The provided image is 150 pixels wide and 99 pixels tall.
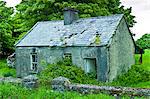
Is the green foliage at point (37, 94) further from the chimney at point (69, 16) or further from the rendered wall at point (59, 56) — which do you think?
the chimney at point (69, 16)

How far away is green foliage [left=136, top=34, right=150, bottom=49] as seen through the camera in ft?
217

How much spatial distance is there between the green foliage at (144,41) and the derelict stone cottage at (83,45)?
33934mm

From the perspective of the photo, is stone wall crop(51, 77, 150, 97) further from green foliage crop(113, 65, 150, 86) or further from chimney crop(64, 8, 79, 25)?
chimney crop(64, 8, 79, 25)

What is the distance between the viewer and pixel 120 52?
2917 centimetres

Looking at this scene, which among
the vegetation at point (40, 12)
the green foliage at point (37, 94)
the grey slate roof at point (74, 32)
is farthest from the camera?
the vegetation at point (40, 12)

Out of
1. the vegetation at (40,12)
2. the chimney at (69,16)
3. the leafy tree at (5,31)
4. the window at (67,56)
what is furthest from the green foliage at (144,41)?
the window at (67,56)

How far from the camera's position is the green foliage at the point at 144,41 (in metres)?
66.0

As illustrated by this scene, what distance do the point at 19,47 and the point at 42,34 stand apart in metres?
2.47

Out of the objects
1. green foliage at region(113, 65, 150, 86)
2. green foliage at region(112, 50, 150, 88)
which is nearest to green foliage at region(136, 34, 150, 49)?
green foliage at region(112, 50, 150, 88)

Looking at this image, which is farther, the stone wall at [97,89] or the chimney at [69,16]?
the chimney at [69,16]

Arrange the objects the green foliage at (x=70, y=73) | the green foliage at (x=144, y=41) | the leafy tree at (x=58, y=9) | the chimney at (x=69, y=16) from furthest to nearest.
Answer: the green foliage at (x=144, y=41), the leafy tree at (x=58, y=9), the chimney at (x=69, y=16), the green foliage at (x=70, y=73)

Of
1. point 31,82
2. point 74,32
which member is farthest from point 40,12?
point 31,82

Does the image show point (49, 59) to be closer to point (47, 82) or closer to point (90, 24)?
point (90, 24)

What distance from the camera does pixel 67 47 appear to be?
95.0 ft
